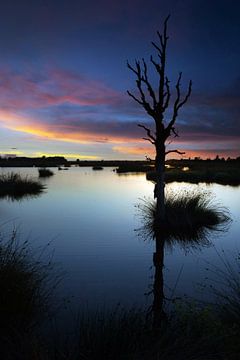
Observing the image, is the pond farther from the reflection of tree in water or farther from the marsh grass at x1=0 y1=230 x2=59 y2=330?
the marsh grass at x1=0 y1=230 x2=59 y2=330

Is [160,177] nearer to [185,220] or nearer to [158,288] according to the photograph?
[185,220]

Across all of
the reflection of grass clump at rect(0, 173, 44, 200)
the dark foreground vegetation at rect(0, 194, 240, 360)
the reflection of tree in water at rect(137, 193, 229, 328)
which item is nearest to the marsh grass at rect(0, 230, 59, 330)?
the dark foreground vegetation at rect(0, 194, 240, 360)

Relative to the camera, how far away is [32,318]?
647cm

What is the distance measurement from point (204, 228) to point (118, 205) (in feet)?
33.5

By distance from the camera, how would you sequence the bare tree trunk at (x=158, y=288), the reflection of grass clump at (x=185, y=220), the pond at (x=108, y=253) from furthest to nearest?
the reflection of grass clump at (x=185, y=220), the pond at (x=108, y=253), the bare tree trunk at (x=158, y=288)

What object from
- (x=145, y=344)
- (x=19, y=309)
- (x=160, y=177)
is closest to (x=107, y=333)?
(x=145, y=344)

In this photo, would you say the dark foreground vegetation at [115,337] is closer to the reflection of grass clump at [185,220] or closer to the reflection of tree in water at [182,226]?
the reflection of tree in water at [182,226]

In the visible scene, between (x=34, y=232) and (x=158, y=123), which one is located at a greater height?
(x=158, y=123)

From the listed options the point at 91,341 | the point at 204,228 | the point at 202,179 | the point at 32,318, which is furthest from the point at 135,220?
the point at 202,179


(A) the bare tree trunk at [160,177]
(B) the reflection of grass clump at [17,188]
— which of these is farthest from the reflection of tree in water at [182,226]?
(B) the reflection of grass clump at [17,188]

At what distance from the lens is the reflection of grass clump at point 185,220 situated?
15.6 m

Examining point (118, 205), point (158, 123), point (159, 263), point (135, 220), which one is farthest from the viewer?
point (118, 205)

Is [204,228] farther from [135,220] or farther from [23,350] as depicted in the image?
[23,350]

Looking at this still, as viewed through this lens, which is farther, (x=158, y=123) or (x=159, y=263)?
(x=158, y=123)
